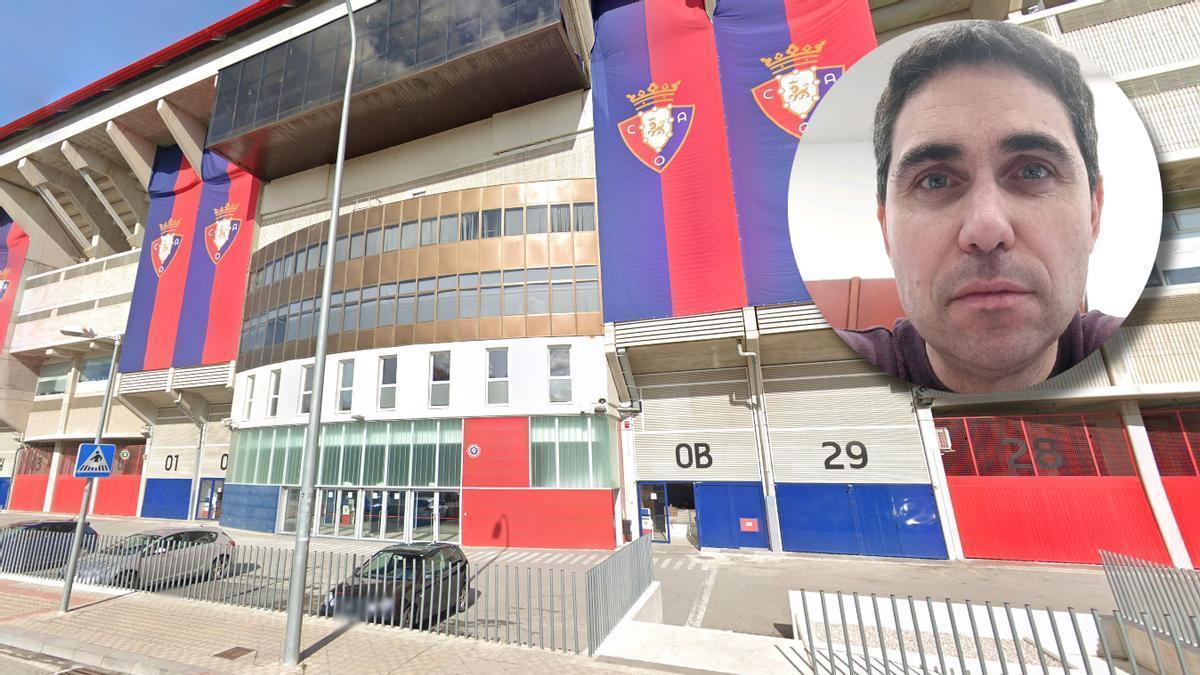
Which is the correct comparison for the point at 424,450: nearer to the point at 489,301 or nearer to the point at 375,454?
the point at 375,454

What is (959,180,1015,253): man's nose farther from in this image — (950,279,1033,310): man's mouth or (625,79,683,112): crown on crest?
(625,79,683,112): crown on crest

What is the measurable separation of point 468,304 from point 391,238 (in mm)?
6122

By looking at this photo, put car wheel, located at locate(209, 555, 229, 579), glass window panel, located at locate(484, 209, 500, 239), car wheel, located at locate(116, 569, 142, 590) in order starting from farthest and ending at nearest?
glass window panel, located at locate(484, 209, 500, 239), car wheel, located at locate(116, 569, 142, 590), car wheel, located at locate(209, 555, 229, 579)

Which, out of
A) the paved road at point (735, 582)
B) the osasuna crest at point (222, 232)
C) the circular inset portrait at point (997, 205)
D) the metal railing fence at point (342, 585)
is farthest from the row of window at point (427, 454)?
the osasuna crest at point (222, 232)

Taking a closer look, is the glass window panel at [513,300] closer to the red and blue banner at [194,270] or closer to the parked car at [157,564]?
the parked car at [157,564]

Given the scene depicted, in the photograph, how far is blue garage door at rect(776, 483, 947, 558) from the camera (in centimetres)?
1753

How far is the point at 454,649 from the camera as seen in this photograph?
723 cm

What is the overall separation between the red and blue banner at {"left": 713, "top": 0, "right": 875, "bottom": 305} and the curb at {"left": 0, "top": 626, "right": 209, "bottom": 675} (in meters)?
18.8

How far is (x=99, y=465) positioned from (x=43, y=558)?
20.9 feet

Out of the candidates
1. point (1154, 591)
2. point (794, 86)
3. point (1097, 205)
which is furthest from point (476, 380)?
point (1097, 205)

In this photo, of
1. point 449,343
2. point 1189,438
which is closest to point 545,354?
point 449,343

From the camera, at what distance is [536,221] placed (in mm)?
22141

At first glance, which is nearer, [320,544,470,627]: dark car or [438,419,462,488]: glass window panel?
[320,544,470,627]: dark car

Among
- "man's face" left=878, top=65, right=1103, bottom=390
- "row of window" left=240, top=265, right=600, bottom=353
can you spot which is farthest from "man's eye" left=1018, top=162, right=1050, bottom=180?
"row of window" left=240, top=265, right=600, bottom=353
